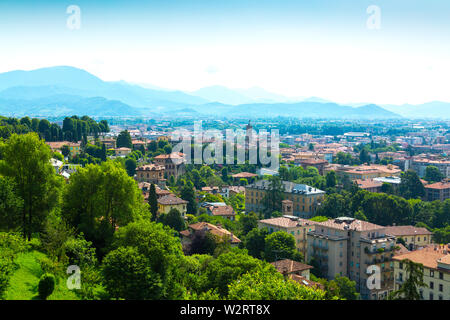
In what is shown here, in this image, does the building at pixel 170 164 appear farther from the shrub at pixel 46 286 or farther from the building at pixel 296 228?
the shrub at pixel 46 286

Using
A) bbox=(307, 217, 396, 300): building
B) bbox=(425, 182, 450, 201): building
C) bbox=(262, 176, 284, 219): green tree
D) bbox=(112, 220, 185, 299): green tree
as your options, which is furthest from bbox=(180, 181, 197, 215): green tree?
bbox=(425, 182, 450, 201): building

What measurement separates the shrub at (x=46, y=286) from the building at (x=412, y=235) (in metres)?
21.7

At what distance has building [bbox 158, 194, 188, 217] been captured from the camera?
30406 mm

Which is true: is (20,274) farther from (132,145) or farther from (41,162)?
A: (132,145)

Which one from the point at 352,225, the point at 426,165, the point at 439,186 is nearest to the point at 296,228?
the point at 352,225

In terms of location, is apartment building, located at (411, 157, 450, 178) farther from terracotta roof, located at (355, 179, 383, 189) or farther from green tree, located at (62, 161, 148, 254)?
green tree, located at (62, 161, 148, 254)

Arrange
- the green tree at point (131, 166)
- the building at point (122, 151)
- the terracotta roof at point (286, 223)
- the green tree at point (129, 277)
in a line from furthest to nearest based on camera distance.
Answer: the building at point (122, 151) < the green tree at point (131, 166) < the terracotta roof at point (286, 223) < the green tree at point (129, 277)

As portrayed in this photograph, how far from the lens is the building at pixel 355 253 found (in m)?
23.0

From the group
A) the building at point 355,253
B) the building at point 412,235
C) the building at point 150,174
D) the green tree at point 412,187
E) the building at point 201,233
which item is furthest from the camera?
the green tree at point 412,187

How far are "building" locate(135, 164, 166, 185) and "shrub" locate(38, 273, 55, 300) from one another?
106 feet

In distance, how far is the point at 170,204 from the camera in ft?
100

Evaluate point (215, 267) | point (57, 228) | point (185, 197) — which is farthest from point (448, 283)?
point (185, 197)

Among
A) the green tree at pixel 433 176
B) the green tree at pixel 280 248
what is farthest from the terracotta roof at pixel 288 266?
the green tree at pixel 433 176

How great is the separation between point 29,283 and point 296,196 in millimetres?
27506
